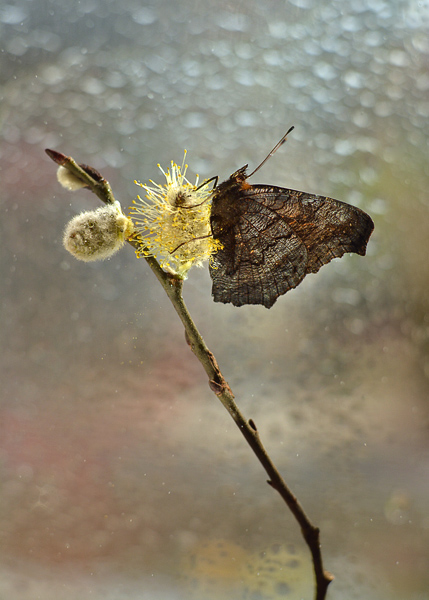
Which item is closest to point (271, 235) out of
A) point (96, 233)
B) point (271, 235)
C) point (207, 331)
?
point (271, 235)

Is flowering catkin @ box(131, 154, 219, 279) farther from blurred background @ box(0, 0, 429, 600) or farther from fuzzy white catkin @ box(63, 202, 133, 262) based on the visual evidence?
blurred background @ box(0, 0, 429, 600)

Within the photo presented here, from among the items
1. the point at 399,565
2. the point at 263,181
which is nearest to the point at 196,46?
the point at 263,181

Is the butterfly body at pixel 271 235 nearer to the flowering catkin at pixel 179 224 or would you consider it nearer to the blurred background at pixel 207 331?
the flowering catkin at pixel 179 224

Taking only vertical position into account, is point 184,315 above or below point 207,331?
above

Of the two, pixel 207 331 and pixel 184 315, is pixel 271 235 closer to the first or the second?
pixel 184 315

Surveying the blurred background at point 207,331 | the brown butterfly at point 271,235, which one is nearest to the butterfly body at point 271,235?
the brown butterfly at point 271,235

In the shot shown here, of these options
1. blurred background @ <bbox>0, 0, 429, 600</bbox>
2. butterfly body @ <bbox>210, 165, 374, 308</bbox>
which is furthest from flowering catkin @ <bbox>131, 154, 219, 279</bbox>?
blurred background @ <bbox>0, 0, 429, 600</bbox>
